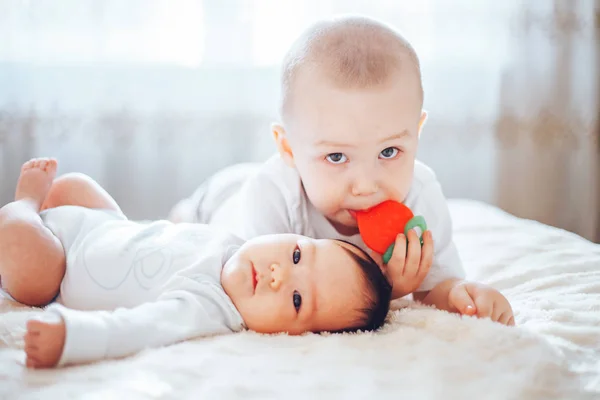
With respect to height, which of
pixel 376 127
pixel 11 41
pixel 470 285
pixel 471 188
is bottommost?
pixel 471 188

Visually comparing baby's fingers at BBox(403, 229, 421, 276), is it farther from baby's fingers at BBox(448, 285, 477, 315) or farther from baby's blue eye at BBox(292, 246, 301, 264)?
baby's blue eye at BBox(292, 246, 301, 264)

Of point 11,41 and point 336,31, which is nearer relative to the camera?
point 336,31

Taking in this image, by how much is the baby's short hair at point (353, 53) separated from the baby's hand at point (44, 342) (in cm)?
59

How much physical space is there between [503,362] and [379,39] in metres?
0.57

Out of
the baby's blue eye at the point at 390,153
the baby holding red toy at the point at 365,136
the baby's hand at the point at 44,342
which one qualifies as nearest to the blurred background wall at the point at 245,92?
the baby holding red toy at the point at 365,136

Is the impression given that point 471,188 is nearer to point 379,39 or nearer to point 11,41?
point 379,39

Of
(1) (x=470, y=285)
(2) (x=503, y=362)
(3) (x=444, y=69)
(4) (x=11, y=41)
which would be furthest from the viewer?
(3) (x=444, y=69)

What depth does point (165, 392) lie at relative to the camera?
708 millimetres

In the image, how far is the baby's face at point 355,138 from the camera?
41.9 inches

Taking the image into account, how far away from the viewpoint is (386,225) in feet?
3.60

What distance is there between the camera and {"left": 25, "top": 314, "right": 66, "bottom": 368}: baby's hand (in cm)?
77

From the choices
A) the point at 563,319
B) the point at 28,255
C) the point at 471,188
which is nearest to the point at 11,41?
the point at 28,255

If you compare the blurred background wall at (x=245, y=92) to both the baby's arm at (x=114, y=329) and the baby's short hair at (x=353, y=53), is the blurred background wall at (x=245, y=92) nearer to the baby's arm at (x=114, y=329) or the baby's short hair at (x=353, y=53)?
the baby's short hair at (x=353, y=53)

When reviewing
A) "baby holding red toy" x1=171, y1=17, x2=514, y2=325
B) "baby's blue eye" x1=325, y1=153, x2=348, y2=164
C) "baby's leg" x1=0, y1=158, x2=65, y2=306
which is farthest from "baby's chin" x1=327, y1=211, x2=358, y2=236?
"baby's leg" x1=0, y1=158, x2=65, y2=306
